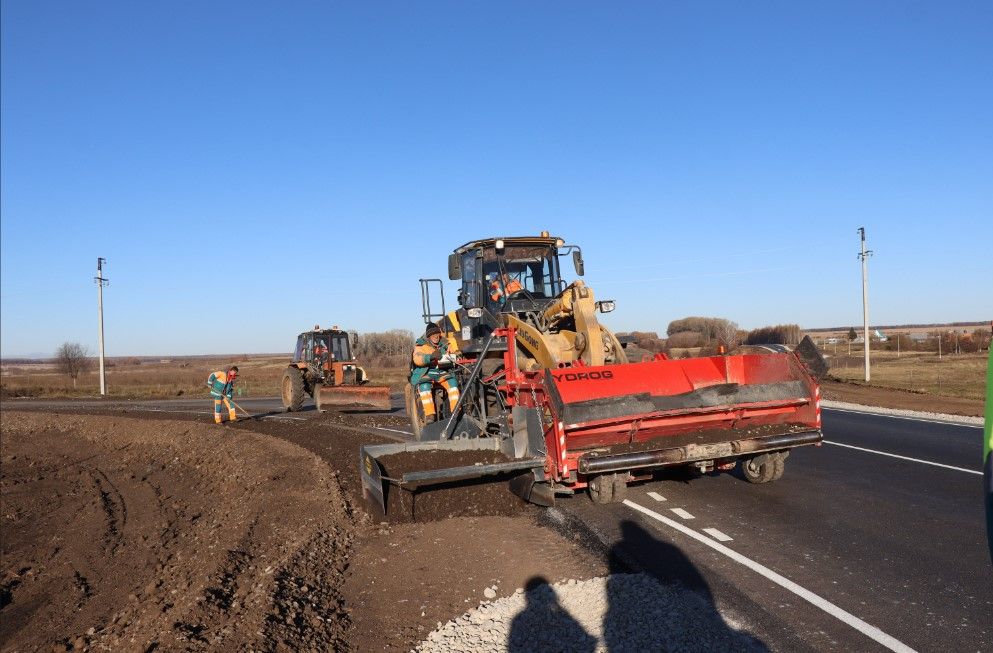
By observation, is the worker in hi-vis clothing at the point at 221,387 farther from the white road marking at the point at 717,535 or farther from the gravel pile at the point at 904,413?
the gravel pile at the point at 904,413

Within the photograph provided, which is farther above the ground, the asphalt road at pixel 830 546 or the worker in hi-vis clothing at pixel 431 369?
the worker in hi-vis clothing at pixel 431 369

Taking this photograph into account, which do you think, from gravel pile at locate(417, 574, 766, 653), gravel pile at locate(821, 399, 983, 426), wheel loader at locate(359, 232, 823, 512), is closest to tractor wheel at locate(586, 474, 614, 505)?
wheel loader at locate(359, 232, 823, 512)

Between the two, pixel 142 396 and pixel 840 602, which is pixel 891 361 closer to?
pixel 142 396

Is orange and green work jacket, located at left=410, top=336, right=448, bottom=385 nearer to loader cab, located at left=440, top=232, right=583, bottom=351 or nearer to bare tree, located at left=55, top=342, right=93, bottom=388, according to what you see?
loader cab, located at left=440, top=232, right=583, bottom=351

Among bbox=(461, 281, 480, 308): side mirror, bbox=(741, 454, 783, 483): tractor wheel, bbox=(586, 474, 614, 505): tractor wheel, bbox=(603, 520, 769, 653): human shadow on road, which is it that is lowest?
bbox=(603, 520, 769, 653): human shadow on road

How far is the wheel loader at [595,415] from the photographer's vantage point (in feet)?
22.9

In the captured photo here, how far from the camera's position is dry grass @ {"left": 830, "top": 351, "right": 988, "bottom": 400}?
29328 millimetres

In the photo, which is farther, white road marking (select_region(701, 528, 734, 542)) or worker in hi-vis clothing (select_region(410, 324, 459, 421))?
worker in hi-vis clothing (select_region(410, 324, 459, 421))

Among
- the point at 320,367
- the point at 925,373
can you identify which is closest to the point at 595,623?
Answer: the point at 320,367

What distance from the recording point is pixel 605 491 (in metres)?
7.26

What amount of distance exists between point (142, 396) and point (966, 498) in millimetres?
37987

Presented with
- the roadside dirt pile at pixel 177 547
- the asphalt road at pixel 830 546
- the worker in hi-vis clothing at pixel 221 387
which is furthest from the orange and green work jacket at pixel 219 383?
A: the asphalt road at pixel 830 546

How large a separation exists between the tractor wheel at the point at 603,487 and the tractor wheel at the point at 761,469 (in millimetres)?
2184

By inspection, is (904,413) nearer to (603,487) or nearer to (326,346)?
(603,487)
